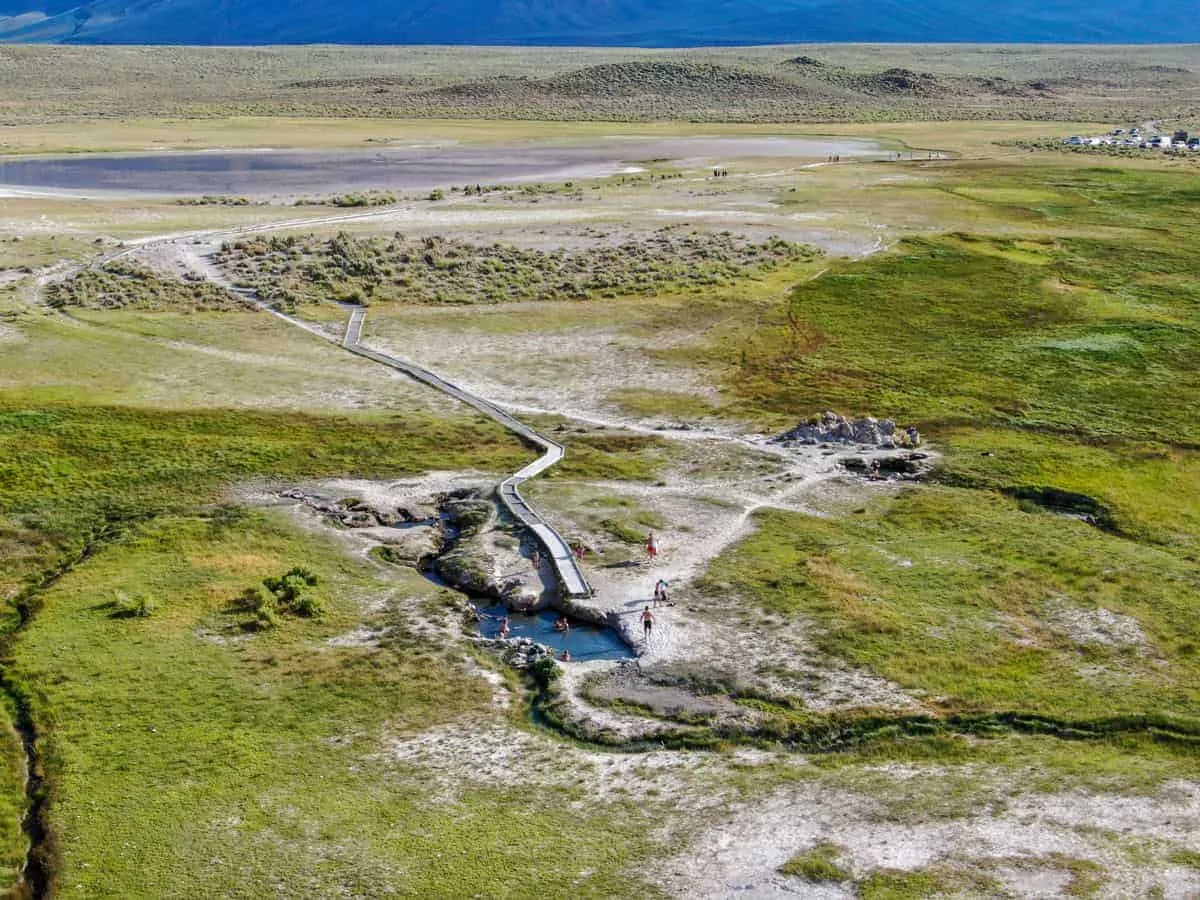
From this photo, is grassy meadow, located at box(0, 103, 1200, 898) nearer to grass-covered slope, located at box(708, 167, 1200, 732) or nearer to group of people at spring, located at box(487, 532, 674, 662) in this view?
grass-covered slope, located at box(708, 167, 1200, 732)

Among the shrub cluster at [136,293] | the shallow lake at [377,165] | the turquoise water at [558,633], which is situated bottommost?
the turquoise water at [558,633]

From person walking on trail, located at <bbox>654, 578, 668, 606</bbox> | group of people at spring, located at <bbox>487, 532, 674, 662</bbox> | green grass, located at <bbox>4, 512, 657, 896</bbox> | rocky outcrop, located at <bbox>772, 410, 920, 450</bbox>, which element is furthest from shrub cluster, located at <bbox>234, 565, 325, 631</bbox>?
rocky outcrop, located at <bbox>772, 410, 920, 450</bbox>

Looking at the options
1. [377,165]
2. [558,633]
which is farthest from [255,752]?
[377,165]

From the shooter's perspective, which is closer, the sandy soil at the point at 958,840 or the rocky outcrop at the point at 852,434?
the sandy soil at the point at 958,840

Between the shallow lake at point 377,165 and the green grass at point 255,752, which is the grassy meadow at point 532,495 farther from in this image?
the shallow lake at point 377,165

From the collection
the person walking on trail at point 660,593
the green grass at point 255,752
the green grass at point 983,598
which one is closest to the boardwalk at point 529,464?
the person walking on trail at point 660,593

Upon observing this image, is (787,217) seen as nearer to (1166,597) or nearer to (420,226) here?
(420,226)
